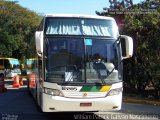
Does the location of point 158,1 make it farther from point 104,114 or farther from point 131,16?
point 104,114

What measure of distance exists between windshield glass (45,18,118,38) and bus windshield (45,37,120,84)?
22 centimetres

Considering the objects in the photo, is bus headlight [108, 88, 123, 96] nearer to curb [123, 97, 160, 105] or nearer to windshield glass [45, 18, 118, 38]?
windshield glass [45, 18, 118, 38]

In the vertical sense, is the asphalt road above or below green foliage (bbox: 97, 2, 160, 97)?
below

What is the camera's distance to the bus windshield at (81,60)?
11672 millimetres

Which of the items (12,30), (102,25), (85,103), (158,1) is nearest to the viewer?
(85,103)

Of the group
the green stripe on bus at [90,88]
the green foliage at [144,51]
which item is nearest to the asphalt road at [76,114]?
the green stripe on bus at [90,88]

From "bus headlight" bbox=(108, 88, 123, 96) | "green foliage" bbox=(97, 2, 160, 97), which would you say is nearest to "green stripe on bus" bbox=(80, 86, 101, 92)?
"bus headlight" bbox=(108, 88, 123, 96)

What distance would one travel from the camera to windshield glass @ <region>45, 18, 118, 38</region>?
12.2 m

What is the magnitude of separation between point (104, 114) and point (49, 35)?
3723 mm

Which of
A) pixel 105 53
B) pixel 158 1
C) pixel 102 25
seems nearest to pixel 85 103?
pixel 105 53

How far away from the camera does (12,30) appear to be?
2314 inches

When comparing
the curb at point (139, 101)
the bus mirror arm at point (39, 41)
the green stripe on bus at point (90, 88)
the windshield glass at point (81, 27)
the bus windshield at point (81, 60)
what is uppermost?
the windshield glass at point (81, 27)

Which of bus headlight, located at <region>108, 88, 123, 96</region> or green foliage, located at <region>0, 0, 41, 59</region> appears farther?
green foliage, located at <region>0, 0, 41, 59</region>

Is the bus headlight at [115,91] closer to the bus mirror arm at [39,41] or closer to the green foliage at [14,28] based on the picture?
the bus mirror arm at [39,41]
